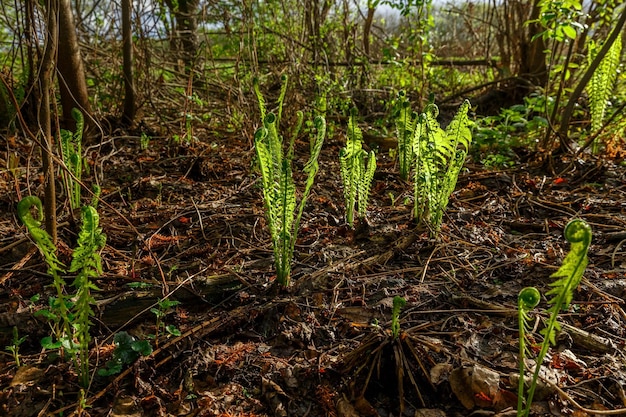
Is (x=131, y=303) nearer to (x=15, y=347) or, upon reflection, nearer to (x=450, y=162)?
(x=15, y=347)

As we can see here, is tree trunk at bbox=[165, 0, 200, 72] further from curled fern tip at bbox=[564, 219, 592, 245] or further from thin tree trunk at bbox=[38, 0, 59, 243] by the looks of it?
curled fern tip at bbox=[564, 219, 592, 245]

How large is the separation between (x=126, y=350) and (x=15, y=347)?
1.14 feet

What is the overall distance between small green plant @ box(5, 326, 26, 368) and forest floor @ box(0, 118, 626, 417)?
0.02 m

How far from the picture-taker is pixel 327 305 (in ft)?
5.65

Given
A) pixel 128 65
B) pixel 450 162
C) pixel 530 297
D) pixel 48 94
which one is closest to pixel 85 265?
pixel 48 94

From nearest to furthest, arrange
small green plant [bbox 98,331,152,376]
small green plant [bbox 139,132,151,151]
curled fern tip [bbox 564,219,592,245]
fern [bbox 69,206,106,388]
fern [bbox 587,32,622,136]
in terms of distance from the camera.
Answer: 1. curled fern tip [bbox 564,219,592,245]
2. fern [bbox 69,206,106,388]
3. small green plant [bbox 98,331,152,376]
4. fern [bbox 587,32,622,136]
5. small green plant [bbox 139,132,151,151]

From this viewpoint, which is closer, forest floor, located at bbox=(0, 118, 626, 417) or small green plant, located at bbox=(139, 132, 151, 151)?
forest floor, located at bbox=(0, 118, 626, 417)

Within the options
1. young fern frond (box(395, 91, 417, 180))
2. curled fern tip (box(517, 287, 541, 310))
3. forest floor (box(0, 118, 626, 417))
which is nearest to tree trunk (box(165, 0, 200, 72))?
forest floor (box(0, 118, 626, 417))

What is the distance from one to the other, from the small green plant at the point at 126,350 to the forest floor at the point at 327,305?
0.03 m

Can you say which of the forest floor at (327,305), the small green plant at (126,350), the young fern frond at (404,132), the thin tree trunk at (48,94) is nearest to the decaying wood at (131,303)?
the forest floor at (327,305)

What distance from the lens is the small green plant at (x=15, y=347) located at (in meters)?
1.43

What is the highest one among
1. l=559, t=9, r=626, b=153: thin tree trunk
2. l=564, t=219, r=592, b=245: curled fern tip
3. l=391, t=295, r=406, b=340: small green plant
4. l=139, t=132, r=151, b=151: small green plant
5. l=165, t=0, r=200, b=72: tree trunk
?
l=165, t=0, r=200, b=72: tree trunk

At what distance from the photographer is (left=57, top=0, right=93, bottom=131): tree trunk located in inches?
112

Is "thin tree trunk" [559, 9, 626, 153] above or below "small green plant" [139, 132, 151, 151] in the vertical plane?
above
